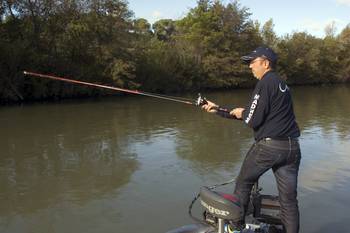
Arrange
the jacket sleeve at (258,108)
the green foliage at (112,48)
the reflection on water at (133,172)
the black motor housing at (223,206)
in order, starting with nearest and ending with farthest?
the black motor housing at (223,206), the jacket sleeve at (258,108), the reflection on water at (133,172), the green foliage at (112,48)

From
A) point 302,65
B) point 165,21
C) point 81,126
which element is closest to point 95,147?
point 81,126

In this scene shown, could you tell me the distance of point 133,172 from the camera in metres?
9.98

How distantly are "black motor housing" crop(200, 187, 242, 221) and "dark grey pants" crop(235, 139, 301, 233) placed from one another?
642 mm

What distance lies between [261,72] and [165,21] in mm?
76834

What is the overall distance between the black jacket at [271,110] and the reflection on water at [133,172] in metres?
2.32

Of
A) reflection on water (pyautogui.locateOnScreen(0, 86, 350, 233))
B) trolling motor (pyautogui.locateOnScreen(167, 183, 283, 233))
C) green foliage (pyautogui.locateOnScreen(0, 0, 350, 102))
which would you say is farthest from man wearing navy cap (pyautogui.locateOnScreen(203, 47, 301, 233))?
green foliage (pyautogui.locateOnScreen(0, 0, 350, 102))

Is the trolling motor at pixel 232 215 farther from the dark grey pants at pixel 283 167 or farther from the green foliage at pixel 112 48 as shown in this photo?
the green foliage at pixel 112 48

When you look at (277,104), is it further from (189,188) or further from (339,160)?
(339,160)

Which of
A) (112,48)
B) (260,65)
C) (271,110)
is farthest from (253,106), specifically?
(112,48)

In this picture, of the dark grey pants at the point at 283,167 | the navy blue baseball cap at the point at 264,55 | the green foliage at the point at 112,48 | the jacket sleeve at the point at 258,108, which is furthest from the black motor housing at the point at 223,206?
the green foliage at the point at 112,48

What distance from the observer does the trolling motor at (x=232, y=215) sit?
4.05 m

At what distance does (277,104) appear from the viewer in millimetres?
4641

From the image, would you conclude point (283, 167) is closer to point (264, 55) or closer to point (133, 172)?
point (264, 55)

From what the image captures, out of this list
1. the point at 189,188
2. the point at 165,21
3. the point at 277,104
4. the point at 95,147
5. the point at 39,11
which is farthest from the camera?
the point at 165,21
